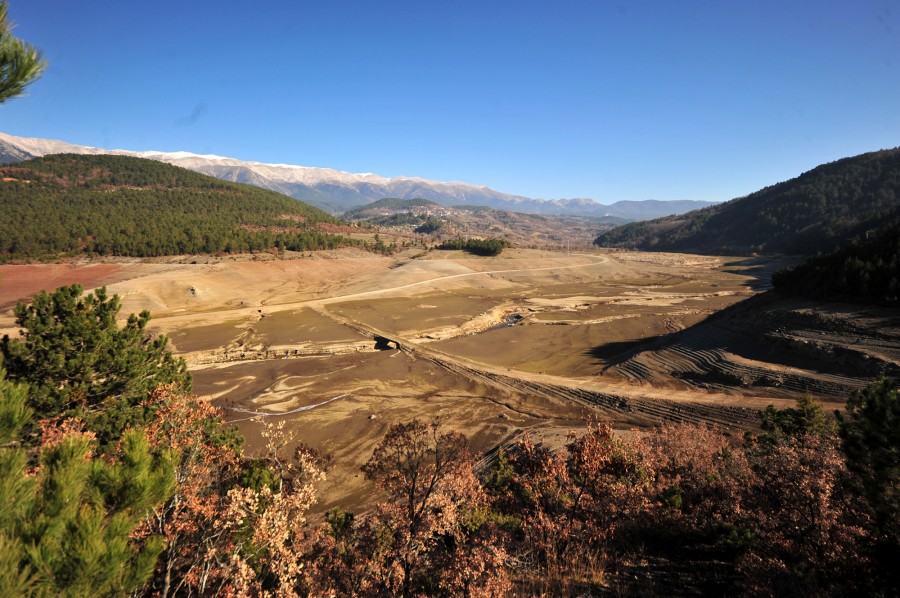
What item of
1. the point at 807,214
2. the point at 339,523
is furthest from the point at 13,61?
the point at 807,214

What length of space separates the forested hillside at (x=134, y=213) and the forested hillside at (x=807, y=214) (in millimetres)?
126168

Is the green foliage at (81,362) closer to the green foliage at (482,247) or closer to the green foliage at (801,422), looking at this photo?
the green foliage at (801,422)

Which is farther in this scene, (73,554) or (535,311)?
(535,311)

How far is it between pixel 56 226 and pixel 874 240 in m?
112

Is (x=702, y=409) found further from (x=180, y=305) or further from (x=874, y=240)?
(x=180, y=305)

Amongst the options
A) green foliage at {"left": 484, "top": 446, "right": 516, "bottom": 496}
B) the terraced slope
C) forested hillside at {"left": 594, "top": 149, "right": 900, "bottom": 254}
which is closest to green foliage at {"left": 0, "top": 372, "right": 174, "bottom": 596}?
green foliage at {"left": 484, "top": 446, "right": 516, "bottom": 496}

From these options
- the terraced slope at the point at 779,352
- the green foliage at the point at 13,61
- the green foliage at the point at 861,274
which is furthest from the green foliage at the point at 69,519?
the green foliage at the point at 861,274

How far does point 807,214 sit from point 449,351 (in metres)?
155

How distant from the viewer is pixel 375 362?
110 feet

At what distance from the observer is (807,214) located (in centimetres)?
12962

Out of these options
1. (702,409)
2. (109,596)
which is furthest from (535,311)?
(109,596)

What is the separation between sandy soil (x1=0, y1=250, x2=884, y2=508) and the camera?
22.9m

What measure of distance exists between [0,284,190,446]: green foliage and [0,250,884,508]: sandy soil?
27.7 feet

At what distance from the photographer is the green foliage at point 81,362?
11.5 metres
